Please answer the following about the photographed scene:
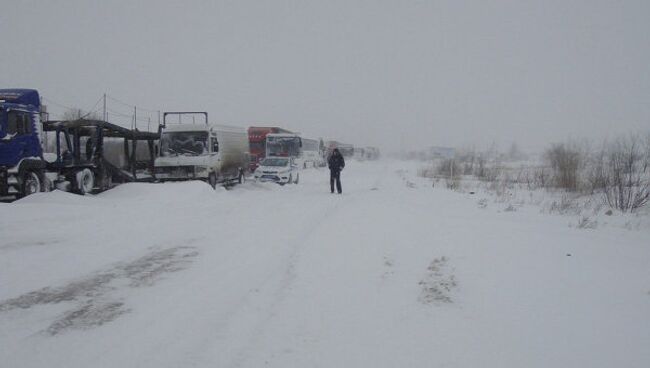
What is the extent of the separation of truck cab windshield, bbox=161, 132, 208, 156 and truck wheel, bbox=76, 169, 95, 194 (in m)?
3.01

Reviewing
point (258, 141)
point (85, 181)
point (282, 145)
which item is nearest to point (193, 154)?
point (85, 181)

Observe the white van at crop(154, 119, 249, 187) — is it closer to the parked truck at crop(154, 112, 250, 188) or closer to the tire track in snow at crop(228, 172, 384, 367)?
the parked truck at crop(154, 112, 250, 188)

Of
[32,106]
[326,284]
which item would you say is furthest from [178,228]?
[32,106]

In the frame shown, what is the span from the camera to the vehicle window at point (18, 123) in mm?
12491

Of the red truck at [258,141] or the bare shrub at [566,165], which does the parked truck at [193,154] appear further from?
the bare shrub at [566,165]

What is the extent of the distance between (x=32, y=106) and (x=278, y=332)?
14.1m

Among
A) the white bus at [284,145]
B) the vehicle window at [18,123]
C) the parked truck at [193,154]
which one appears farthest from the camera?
the white bus at [284,145]

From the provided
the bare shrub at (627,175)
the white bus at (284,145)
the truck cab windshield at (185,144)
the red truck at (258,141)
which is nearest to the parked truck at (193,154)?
the truck cab windshield at (185,144)

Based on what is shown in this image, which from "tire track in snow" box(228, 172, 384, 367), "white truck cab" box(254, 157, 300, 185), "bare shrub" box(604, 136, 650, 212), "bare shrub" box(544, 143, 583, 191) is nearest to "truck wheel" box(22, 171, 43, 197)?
"tire track in snow" box(228, 172, 384, 367)

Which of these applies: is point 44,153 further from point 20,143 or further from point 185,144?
point 185,144

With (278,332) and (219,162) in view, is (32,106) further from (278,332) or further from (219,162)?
(278,332)

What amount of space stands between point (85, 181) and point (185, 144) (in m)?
4.14

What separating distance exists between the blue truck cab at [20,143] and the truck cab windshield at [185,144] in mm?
4784

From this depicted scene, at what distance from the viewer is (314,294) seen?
4.91 m
